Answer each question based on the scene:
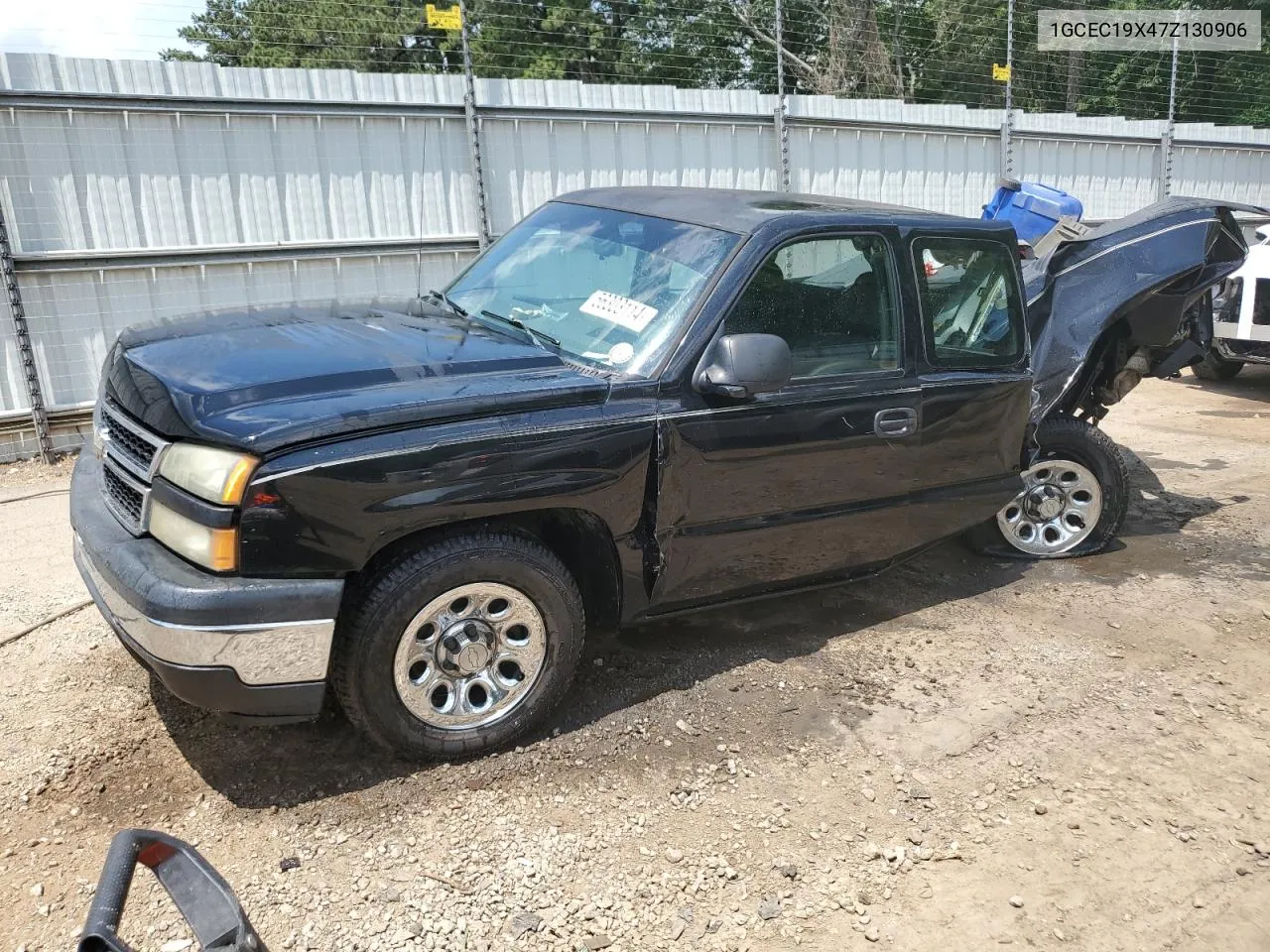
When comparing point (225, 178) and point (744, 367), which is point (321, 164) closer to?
point (225, 178)

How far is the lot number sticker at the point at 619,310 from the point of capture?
3.71m

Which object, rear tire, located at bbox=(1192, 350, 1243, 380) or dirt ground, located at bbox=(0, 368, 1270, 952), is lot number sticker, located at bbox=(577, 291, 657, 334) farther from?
rear tire, located at bbox=(1192, 350, 1243, 380)

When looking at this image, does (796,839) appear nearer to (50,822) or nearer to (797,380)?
(797,380)

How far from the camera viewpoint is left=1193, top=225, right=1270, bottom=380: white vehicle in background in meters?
9.40

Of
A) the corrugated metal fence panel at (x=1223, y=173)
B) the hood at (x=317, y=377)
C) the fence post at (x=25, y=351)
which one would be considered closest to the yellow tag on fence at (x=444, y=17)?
the fence post at (x=25, y=351)

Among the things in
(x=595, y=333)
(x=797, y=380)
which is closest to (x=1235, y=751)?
(x=797, y=380)

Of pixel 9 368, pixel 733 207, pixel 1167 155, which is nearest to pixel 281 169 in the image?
pixel 9 368

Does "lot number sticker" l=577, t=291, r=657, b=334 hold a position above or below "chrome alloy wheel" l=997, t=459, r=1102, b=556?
above

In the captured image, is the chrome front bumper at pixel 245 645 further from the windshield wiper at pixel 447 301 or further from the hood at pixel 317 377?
the windshield wiper at pixel 447 301

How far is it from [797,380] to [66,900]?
287cm

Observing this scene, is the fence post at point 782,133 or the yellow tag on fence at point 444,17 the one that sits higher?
the yellow tag on fence at point 444,17

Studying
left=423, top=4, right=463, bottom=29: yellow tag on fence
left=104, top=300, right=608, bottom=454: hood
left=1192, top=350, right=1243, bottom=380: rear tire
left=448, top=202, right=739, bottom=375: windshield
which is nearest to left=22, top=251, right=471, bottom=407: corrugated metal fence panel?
left=423, top=4, right=463, bottom=29: yellow tag on fence

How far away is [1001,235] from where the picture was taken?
15.1 feet

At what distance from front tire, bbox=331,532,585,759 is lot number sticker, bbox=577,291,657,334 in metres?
0.92
